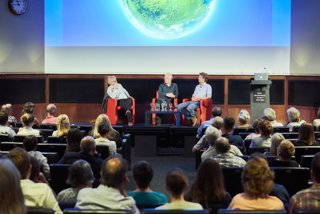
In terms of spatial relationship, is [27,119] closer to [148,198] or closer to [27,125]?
[27,125]

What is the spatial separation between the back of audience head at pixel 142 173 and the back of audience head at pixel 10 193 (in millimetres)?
1555

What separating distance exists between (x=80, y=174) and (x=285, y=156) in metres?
2.06

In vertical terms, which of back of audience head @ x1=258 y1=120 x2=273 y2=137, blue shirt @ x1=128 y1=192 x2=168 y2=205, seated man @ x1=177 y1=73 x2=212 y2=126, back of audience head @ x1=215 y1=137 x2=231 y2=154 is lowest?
blue shirt @ x1=128 y1=192 x2=168 y2=205

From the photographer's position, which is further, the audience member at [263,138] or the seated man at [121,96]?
the seated man at [121,96]

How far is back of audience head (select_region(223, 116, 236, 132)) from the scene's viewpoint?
22.5 ft

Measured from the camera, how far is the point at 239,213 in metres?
2.86

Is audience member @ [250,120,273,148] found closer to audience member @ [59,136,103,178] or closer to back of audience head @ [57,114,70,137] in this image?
audience member @ [59,136,103,178]

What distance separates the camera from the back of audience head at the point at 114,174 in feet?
11.8

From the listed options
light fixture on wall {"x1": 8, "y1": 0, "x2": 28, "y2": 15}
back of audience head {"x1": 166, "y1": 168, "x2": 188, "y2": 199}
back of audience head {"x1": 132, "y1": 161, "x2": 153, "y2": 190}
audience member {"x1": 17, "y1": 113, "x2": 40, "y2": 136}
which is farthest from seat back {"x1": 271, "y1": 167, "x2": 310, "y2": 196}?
light fixture on wall {"x1": 8, "y1": 0, "x2": 28, "y2": 15}

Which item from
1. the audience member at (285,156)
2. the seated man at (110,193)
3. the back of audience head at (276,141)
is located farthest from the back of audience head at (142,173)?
the back of audience head at (276,141)

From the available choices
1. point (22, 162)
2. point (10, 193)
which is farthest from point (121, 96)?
point (10, 193)

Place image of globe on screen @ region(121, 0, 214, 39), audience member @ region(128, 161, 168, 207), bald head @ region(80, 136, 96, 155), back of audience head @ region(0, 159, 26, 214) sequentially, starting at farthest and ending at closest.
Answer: image of globe on screen @ region(121, 0, 214, 39), bald head @ region(80, 136, 96, 155), audience member @ region(128, 161, 168, 207), back of audience head @ region(0, 159, 26, 214)

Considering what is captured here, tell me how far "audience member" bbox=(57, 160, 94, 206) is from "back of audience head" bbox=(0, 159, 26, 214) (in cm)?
154

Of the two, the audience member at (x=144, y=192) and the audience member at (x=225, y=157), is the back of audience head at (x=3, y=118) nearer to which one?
the audience member at (x=225, y=157)
